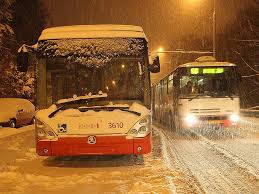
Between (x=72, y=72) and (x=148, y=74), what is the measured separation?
190cm

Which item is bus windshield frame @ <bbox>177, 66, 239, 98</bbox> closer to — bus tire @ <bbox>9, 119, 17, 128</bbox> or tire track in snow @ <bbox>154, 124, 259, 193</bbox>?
tire track in snow @ <bbox>154, 124, 259, 193</bbox>

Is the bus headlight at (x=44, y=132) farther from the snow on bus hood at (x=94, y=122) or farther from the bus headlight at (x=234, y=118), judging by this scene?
the bus headlight at (x=234, y=118)

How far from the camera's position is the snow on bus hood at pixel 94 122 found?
10.2 m

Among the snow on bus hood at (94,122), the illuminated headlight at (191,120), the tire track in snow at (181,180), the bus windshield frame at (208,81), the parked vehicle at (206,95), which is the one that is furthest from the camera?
the bus windshield frame at (208,81)

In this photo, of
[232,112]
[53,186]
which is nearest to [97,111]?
[53,186]

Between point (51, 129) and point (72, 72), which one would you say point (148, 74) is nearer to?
point (72, 72)

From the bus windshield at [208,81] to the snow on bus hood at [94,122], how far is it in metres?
9.24

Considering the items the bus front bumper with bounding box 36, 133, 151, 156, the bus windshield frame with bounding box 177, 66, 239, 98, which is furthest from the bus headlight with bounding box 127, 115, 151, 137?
the bus windshield frame with bounding box 177, 66, 239, 98

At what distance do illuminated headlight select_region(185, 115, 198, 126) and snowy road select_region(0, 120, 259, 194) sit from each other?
12.7 ft

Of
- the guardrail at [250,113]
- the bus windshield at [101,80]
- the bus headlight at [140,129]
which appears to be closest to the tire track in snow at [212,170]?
the bus headlight at [140,129]

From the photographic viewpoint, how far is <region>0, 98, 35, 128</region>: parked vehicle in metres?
25.9

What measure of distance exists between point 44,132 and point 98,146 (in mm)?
1302

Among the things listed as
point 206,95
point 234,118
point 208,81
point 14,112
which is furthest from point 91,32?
point 14,112

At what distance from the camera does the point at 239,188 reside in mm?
8367
